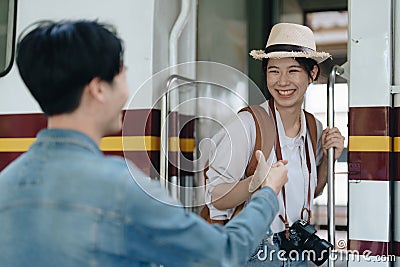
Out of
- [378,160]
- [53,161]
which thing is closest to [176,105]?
[378,160]

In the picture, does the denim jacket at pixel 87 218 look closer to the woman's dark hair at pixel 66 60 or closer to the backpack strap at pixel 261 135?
the woman's dark hair at pixel 66 60

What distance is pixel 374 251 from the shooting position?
2.32 meters

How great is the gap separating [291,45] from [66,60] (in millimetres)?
1407

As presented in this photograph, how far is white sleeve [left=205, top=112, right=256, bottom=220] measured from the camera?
7.65 feet

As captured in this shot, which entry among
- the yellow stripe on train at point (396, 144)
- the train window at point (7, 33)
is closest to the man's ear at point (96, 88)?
the yellow stripe on train at point (396, 144)

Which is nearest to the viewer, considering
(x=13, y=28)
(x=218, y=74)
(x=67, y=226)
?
(x=67, y=226)

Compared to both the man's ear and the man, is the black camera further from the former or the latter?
the man's ear

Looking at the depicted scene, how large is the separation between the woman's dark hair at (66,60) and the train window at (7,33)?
1.69m

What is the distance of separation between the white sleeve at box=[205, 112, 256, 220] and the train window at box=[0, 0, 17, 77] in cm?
109

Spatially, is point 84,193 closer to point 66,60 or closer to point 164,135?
point 66,60

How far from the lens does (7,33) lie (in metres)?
2.94

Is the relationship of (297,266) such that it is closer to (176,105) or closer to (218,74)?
(176,105)

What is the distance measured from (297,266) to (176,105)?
0.84m

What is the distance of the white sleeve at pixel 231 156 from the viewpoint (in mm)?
2332
